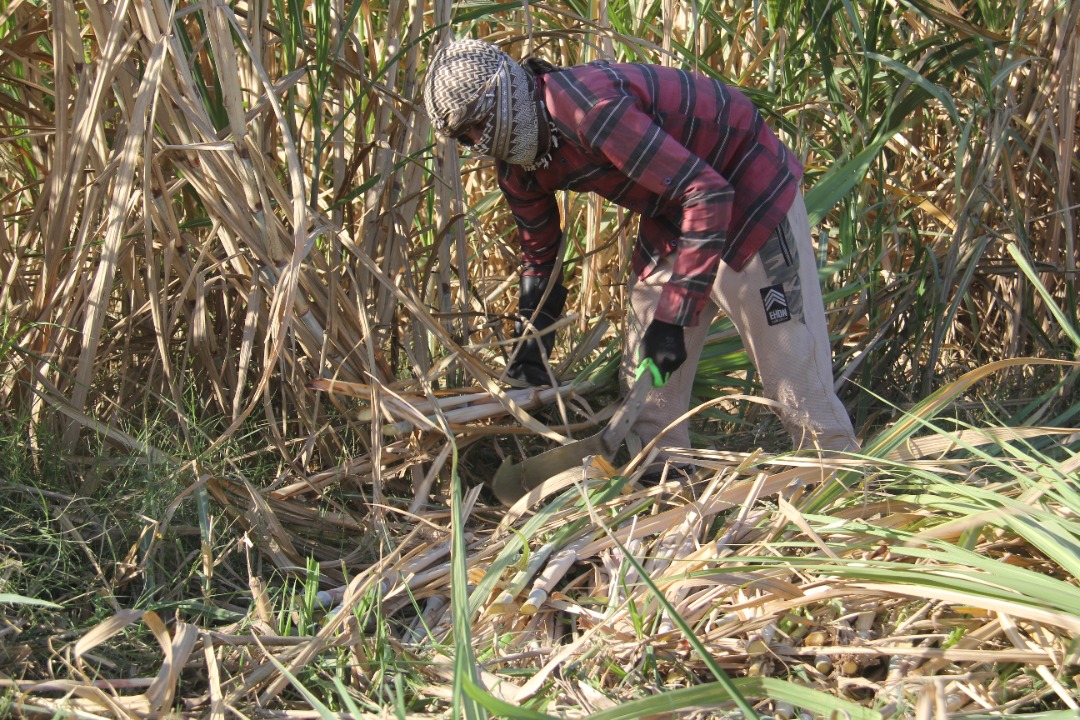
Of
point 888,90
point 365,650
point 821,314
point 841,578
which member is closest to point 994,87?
point 888,90

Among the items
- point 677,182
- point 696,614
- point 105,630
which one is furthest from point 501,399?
point 105,630

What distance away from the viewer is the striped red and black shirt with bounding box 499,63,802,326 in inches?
Result: 73.6

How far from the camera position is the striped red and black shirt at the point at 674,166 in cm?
187

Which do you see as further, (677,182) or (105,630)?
(677,182)

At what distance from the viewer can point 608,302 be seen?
2.94 m

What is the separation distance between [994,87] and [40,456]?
251cm

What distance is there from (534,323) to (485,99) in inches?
26.5

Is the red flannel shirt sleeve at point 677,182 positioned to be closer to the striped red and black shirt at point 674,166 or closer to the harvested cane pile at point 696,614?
the striped red and black shirt at point 674,166

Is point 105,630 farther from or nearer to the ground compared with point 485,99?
nearer to the ground

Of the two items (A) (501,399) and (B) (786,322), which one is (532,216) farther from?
(B) (786,322)

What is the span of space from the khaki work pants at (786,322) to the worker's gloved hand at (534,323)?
0.66ft

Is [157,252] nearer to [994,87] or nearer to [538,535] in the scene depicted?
[538,535]

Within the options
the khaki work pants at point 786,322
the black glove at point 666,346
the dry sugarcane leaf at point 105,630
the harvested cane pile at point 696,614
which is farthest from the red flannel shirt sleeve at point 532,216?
the dry sugarcane leaf at point 105,630

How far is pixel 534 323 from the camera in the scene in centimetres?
240
